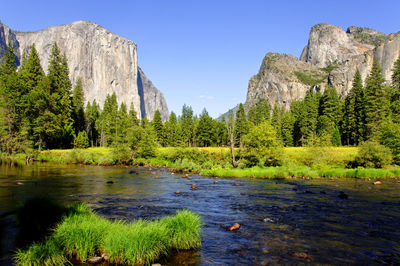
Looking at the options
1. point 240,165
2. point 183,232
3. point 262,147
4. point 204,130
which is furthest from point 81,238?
point 204,130

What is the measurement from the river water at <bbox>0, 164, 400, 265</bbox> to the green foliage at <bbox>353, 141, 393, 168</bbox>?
13214 mm

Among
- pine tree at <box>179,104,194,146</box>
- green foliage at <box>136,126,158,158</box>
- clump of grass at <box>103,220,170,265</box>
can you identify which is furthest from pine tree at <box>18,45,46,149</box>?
clump of grass at <box>103,220,170,265</box>

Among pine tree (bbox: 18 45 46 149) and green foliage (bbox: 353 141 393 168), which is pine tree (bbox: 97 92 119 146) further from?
green foliage (bbox: 353 141 393 168)

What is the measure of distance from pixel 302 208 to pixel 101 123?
87699 mm

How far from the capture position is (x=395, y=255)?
8.96 metres

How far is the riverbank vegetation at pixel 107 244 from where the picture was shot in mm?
7320

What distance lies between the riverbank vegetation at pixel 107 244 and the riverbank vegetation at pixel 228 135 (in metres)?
24.5

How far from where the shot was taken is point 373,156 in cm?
3491

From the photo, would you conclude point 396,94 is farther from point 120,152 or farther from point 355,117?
point 120,152

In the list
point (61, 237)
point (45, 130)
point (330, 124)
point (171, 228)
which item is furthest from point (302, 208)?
point (330, 124)

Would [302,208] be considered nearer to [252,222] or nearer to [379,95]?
[252,222]

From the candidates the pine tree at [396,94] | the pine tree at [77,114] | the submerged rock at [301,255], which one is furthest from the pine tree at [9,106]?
the pine tree at [396,94]

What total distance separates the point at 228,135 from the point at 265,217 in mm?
37834

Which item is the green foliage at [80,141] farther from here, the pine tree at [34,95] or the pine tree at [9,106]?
the pine tree at [9,106]
